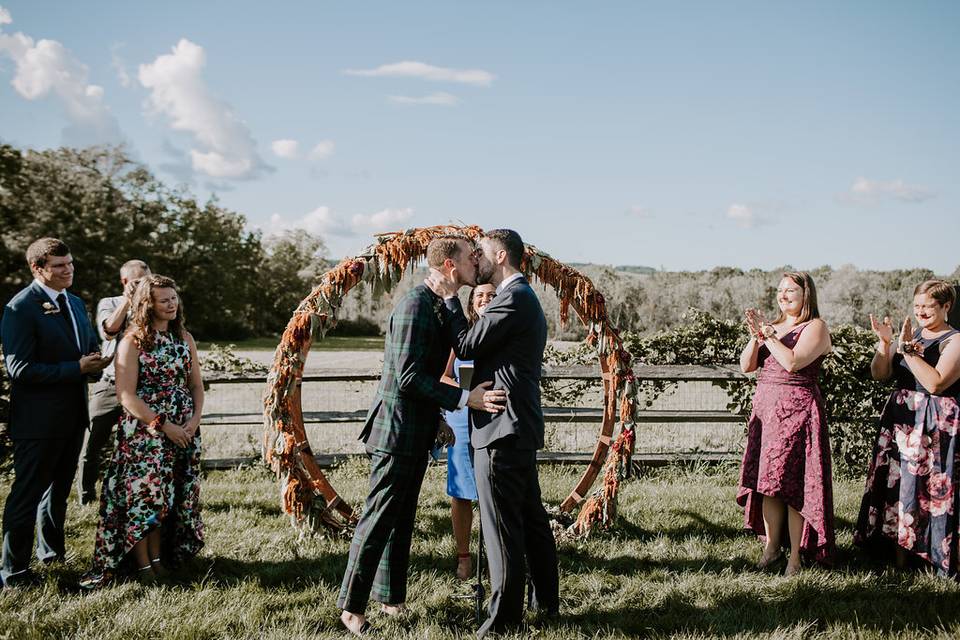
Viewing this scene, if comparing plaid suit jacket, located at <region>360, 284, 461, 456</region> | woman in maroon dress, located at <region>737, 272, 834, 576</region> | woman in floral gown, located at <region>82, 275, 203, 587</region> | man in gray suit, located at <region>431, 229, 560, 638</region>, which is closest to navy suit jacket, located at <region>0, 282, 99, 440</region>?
woman in floral gown, located at <region>82, 275, 203, 587</region>

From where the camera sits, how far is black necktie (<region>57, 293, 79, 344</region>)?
188 inches

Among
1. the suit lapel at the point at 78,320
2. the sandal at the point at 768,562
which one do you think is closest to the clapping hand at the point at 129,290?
the suit lapel at the point at 78,320

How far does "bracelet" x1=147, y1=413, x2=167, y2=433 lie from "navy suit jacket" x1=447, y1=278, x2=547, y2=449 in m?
2.24

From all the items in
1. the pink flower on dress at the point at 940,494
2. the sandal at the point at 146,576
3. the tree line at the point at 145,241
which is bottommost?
the sandal at the point at 146,576

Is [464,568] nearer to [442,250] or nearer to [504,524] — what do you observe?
[504,524]

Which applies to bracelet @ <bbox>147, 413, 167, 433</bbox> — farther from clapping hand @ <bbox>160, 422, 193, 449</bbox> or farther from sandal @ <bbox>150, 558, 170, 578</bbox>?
sandal @ <bbox>150, 558, 170, 578</bbox>

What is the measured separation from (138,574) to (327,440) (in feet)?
14.8

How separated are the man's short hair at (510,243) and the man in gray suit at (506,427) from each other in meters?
0.10

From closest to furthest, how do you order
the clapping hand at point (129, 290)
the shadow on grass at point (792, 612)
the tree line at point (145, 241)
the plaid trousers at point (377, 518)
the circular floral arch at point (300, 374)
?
the plaid trousers at point (377, 518) → the shadow on grass at point (792, 612) → the clapping hand at point (129, 290) → the circular floral arch at point (300, 374) → the tree line at point (145, 241)

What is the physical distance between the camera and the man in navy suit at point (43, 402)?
4422 millimetres

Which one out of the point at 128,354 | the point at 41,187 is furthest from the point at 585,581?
the point at 41,187

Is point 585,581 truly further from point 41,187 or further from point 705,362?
point 41,187

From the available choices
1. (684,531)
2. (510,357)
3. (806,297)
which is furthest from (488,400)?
(684,531)

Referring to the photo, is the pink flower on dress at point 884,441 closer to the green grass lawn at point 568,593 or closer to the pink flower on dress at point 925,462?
the pink flower on dress at point 925,462
